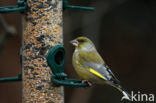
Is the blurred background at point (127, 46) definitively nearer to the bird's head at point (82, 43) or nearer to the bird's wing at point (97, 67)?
the bird's head at point (82, 43)

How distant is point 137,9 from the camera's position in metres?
11.0

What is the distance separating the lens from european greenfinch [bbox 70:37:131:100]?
5.52 meters

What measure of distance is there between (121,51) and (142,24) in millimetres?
846

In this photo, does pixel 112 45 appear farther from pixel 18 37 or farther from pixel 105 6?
pixel 18 37

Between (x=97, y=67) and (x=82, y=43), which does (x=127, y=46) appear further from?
(x=97, y=67)

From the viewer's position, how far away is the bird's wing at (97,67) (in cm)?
553

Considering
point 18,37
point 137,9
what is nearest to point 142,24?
point 137,9

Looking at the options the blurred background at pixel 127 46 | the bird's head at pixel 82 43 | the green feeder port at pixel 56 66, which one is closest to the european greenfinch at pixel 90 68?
the bird's head at pixel 82 43

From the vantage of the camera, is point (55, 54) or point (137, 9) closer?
point (55, 54)

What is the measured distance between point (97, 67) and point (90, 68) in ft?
0.30

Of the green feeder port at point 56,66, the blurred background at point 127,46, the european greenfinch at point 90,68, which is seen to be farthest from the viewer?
the blurred background at point 127,46

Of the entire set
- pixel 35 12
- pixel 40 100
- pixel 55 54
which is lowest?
pixel 40 100

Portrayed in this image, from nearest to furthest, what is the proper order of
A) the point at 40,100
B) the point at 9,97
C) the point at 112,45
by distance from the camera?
the point at 40,100 < the point at 9,97 < the point at 112,45

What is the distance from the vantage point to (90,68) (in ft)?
18.6
